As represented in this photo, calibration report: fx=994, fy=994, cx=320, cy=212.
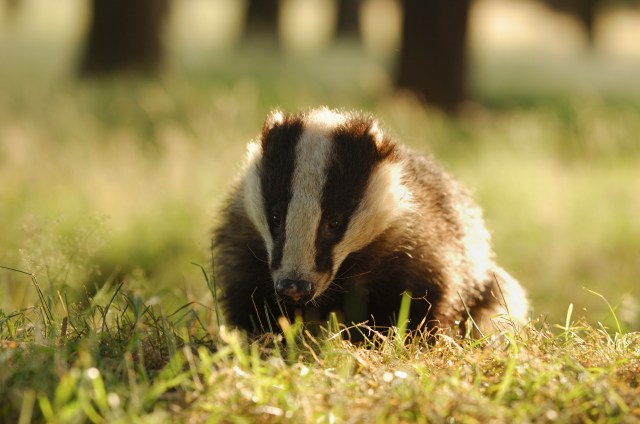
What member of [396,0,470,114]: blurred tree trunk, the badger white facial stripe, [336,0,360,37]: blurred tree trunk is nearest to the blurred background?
[396,0,470,114]: blurred tree trunk

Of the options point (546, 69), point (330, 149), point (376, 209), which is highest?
point (330, 149)

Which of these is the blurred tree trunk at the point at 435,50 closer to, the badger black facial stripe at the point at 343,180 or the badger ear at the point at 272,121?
the badger ear at the point at 272,121

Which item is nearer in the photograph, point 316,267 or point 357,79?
point 316,267

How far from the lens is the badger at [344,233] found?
151 inches

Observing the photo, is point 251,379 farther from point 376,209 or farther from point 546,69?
point 546,69

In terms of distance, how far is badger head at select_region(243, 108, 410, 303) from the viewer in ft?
12.3

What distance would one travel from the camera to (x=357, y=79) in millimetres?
14148

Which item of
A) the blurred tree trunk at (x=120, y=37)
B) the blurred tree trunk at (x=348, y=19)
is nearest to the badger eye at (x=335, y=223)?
the blurred tree trunk at (x=120, y=37)

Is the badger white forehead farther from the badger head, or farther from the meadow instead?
the meadow

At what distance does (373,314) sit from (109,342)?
121 cm

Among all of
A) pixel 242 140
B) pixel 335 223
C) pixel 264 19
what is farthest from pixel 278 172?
pixel 264 19

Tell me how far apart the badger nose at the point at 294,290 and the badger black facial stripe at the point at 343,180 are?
0.15m

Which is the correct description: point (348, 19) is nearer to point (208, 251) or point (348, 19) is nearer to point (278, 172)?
point (208, 251)

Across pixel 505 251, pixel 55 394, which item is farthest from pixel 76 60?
pixel 55 394
